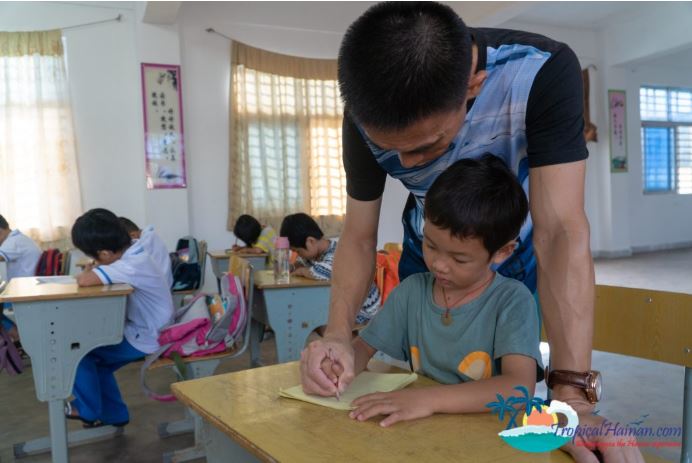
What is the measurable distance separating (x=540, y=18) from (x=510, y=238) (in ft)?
24.2

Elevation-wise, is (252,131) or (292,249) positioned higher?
(252,131)

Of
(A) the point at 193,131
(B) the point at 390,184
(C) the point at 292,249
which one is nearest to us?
(C) the point at 292,249

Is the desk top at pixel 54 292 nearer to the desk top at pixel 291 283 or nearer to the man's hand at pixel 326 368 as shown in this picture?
the desk top at pixel 291 283

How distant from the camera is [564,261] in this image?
2.84 feet

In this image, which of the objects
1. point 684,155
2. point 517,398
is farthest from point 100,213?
point 684,155

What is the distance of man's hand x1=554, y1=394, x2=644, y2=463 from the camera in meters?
0.61

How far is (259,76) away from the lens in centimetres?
612

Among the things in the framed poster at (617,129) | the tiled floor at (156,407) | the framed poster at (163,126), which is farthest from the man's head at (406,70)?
the framed poster at (617,129)

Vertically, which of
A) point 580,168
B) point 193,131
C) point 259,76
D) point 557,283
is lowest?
point 557,283

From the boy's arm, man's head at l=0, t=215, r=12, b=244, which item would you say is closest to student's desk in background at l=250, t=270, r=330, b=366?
the boy's arm

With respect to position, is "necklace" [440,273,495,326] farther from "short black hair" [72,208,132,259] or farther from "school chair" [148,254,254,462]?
"short black hair" [72,208,132,259]

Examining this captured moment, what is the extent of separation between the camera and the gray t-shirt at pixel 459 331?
97cm

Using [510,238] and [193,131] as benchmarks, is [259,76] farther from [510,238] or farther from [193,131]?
[510,238]

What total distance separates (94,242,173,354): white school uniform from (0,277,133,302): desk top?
3.7 inches
